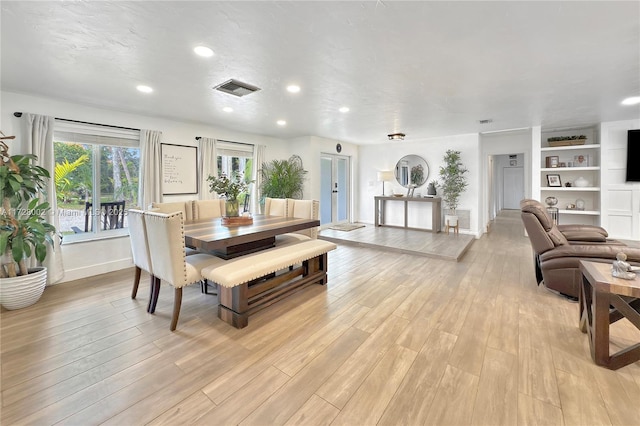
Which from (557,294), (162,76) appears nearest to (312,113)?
(162,76)

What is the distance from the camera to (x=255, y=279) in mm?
2738

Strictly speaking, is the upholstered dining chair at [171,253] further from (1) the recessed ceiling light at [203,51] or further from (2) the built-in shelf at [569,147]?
(2) the built-in shelf at [569,147]

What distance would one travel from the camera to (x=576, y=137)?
538 cm

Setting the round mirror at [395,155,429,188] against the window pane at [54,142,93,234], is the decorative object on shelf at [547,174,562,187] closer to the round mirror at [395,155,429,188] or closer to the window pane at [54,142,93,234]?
the round mirror at [395,155,429,188]

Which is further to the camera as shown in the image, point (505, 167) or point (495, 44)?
point (505, 167)

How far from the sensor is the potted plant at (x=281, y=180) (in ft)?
19.3

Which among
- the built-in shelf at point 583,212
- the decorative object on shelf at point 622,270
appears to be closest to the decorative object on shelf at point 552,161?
the built-in shelf at point 583,212

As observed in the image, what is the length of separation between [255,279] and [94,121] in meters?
3.31

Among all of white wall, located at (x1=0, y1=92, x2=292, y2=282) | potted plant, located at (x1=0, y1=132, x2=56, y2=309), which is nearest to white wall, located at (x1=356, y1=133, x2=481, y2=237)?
white wall, located at (x1=0, y1=92, x2=292, y2=282)

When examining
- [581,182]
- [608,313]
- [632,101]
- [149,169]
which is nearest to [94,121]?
[149,169]

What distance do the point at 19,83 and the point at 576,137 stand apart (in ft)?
28.5

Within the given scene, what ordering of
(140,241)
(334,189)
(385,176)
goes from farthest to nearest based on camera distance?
(334,189) < (385,176) < (140,241)

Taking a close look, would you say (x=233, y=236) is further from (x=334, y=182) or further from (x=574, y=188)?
(x=574, y=188)

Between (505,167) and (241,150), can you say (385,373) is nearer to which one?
(241,150)
